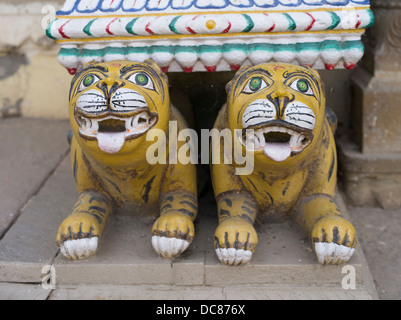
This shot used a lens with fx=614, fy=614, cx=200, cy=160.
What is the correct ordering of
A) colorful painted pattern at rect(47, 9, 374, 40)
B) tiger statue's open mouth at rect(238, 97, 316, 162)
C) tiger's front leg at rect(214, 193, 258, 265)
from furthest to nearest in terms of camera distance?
colorful painted pattern at rect(47, 9, 374, 40)
tiger's front leg at rect(214, 193, 258, 265)
tiger statue's open mouth at rect(238, 97, 316, 162)

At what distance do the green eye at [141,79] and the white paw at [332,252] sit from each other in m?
0.77

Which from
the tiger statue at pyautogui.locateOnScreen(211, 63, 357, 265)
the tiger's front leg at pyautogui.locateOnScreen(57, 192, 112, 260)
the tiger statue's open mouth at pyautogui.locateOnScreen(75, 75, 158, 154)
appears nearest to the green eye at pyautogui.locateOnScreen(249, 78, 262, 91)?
the tiger statue at pyautogui.locateOnScreen(211, 63, 357, 265)

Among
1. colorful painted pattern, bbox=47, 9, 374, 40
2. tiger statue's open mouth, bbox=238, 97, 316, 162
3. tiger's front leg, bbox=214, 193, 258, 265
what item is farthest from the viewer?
colorful painted pattern, bbox=47, 9, 374, 40

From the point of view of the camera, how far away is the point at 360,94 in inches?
104

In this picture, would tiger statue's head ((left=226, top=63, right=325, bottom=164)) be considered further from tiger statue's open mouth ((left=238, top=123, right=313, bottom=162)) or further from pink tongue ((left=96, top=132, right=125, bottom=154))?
pink tongue ((left=96, top=132, right=125, bottom=154))

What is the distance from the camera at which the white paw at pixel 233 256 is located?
6.53 ft

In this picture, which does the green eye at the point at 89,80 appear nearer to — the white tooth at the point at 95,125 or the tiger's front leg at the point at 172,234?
the white tooth at the point at 95,125

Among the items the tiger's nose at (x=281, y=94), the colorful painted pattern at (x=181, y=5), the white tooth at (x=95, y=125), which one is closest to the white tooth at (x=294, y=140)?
the tiger's nose at (x=281, y=94)

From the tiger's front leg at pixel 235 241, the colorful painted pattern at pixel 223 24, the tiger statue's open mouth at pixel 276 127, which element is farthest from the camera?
the colorful painted pattern at pixel 223 24

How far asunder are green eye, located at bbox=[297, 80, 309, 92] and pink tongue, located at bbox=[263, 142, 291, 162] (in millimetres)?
188

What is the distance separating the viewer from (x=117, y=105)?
1.92m

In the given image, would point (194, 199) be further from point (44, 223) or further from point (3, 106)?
point (3, 106)

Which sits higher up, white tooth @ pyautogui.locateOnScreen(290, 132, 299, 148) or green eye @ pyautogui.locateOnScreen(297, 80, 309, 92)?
green eye @ pyautogui.locateOnScreen(297, 80, 309, 92)

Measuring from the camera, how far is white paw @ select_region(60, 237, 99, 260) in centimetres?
205
